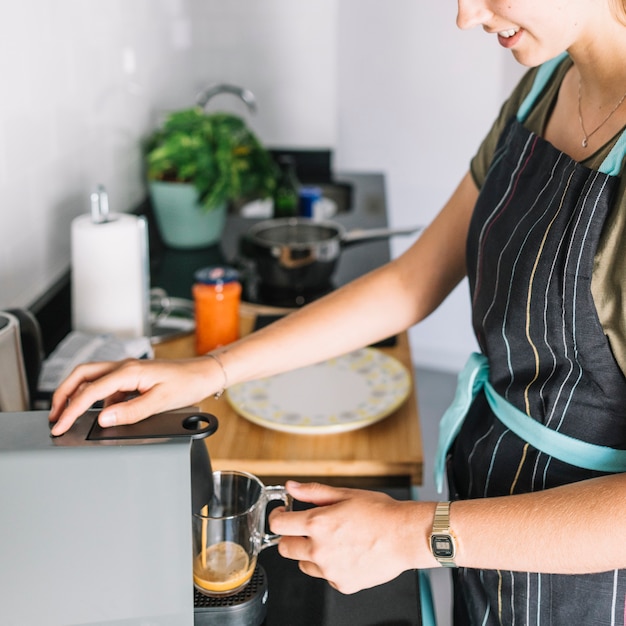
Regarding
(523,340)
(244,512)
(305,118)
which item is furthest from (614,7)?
(305,118)

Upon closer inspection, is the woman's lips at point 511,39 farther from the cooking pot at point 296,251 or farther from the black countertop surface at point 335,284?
the cooking pot at point 296,251

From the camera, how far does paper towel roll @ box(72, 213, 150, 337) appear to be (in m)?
1.45

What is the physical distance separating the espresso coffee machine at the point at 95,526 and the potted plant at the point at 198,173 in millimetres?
1341

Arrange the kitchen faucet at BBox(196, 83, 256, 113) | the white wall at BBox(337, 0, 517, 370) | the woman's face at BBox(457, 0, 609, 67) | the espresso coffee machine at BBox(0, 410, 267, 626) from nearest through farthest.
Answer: the espresso coffee machine at BBox(0, 410, 267, 626)
the woman's face at BBox(457, 0, 609, 67)
the kitchen faucet at BBox(196, 83, 256, 113)
the white wall at BBox(337, 0, 517, 370)

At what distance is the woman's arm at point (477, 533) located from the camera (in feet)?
2.73

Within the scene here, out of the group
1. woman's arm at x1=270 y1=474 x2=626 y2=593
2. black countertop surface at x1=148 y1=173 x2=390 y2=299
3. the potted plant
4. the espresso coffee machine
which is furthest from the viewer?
the potted plant

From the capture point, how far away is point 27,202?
61.7 inches

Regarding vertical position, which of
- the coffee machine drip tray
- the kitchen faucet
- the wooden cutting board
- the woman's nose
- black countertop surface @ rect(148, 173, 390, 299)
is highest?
the woman's nose

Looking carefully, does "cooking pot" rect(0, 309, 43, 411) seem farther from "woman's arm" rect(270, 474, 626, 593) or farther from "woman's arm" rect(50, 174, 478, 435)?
"woman's arm" rect(270, 474, 626, 593)

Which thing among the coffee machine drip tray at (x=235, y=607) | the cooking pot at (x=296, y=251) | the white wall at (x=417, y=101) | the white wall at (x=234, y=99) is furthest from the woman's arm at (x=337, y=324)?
the white wall at (x=417, y=101)

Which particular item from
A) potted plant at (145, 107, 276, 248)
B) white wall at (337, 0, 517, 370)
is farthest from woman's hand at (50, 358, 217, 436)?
white wall at (337, 0, 517, 370)

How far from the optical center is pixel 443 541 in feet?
2.73

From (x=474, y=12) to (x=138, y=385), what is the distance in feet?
1.80

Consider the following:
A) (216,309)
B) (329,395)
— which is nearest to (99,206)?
(216,309)
